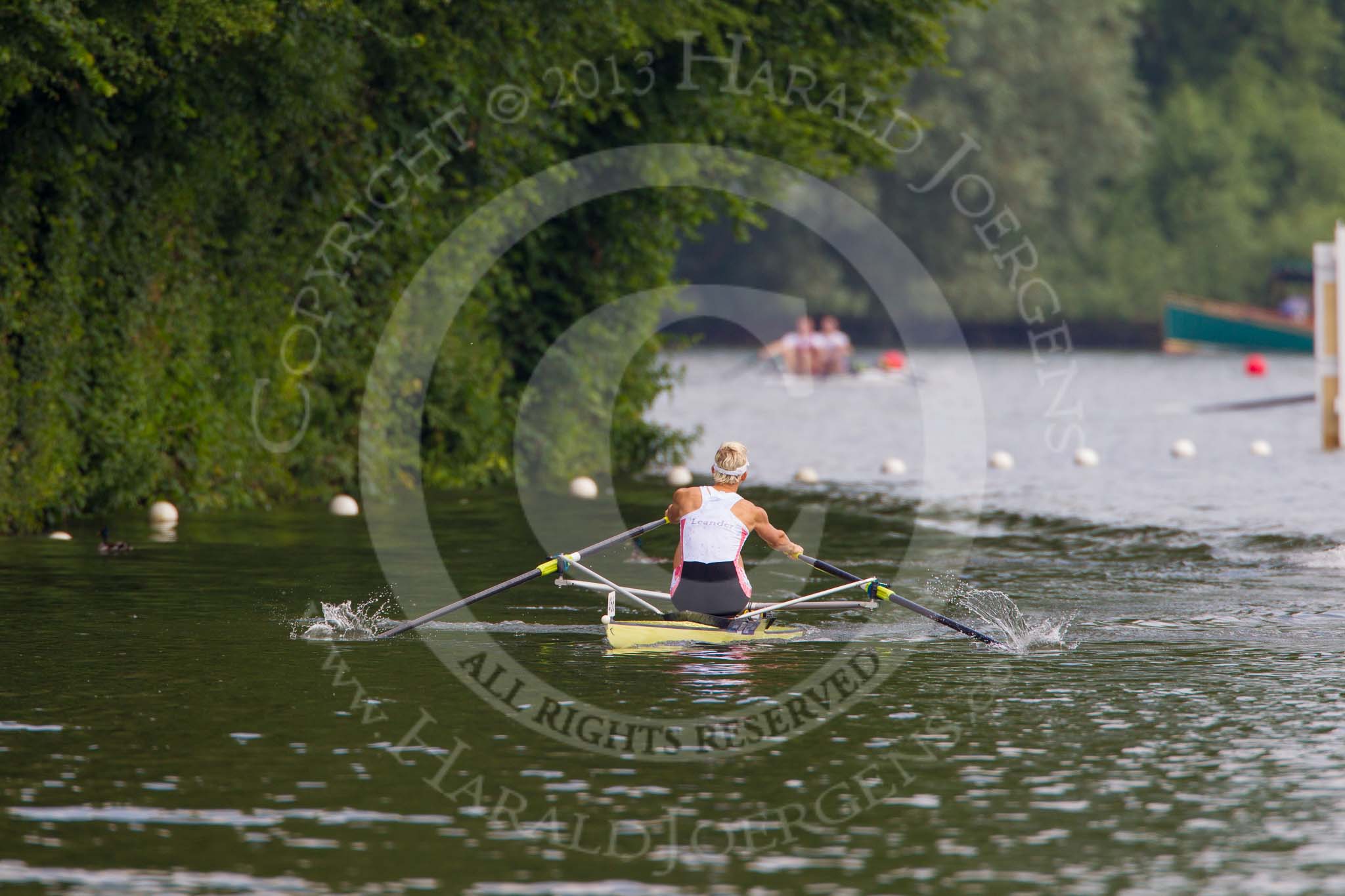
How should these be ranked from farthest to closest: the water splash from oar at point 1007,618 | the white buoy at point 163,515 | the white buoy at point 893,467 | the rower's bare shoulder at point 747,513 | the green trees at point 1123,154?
the green trees at point 1123,154 → the white buoy at point 893,467 → the white buoy at point 163,515 → the rower's bare shoulder at point 747,513 → the water splash from oar at point 1007,618

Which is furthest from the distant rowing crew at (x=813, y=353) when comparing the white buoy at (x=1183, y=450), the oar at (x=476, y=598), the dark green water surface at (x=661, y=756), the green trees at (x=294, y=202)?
the oar at (x=476, y=598)

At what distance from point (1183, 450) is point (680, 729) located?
23161 millimetres

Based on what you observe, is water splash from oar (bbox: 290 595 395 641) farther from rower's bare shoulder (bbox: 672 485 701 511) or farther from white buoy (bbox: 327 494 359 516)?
white buoy (bbox: 327 494 359 516)

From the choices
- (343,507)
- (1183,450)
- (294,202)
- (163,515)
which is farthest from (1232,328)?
(163,515)

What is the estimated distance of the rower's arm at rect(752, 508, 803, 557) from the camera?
14328 millimetres

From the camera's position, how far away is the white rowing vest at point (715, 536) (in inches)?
551

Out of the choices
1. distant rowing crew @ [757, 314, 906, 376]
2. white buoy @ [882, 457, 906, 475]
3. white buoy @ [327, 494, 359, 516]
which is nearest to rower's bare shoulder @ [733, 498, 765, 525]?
white buoy @ [327, 494, 359, 516]

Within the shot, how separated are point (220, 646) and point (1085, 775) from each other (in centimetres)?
624

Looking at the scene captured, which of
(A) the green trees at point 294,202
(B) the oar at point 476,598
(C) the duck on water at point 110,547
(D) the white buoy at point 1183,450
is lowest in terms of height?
(B) the oar at point 476,598

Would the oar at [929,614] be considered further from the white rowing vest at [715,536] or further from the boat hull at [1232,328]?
the boat hull at [1232,328]

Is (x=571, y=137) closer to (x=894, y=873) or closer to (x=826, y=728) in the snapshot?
(x=826, y=728)

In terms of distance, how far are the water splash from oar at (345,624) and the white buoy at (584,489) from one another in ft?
33.1

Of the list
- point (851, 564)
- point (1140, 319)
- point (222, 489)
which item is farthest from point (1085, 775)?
point (1140, 319)

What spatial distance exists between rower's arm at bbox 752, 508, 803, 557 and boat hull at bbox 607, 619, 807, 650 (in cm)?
68
